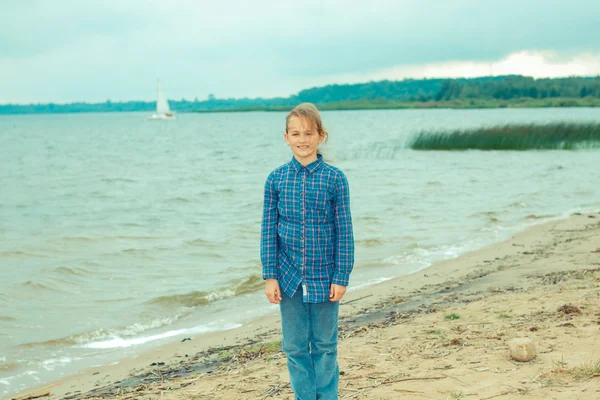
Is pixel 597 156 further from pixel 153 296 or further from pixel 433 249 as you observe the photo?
pixel 153 296

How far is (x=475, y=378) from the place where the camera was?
13.6ft

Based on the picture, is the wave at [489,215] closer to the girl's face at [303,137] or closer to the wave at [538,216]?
the wave at [538,216]

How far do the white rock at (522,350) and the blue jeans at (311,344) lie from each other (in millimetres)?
1524

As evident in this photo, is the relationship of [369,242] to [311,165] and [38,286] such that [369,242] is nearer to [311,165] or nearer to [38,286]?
[38,286]

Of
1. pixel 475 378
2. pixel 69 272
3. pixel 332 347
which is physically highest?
pixel 332 347

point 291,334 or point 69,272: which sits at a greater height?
point 291,334

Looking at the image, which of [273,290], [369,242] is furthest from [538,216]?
[273,290]

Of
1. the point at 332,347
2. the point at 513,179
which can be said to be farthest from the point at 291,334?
the point at 513,179

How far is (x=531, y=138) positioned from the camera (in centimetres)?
3128

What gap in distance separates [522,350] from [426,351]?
88 cm

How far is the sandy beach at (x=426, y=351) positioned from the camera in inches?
161

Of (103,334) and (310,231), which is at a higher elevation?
(310,231)

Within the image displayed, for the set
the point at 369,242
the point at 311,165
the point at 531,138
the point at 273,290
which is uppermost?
the point at 311,165

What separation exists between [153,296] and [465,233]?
7485mm
